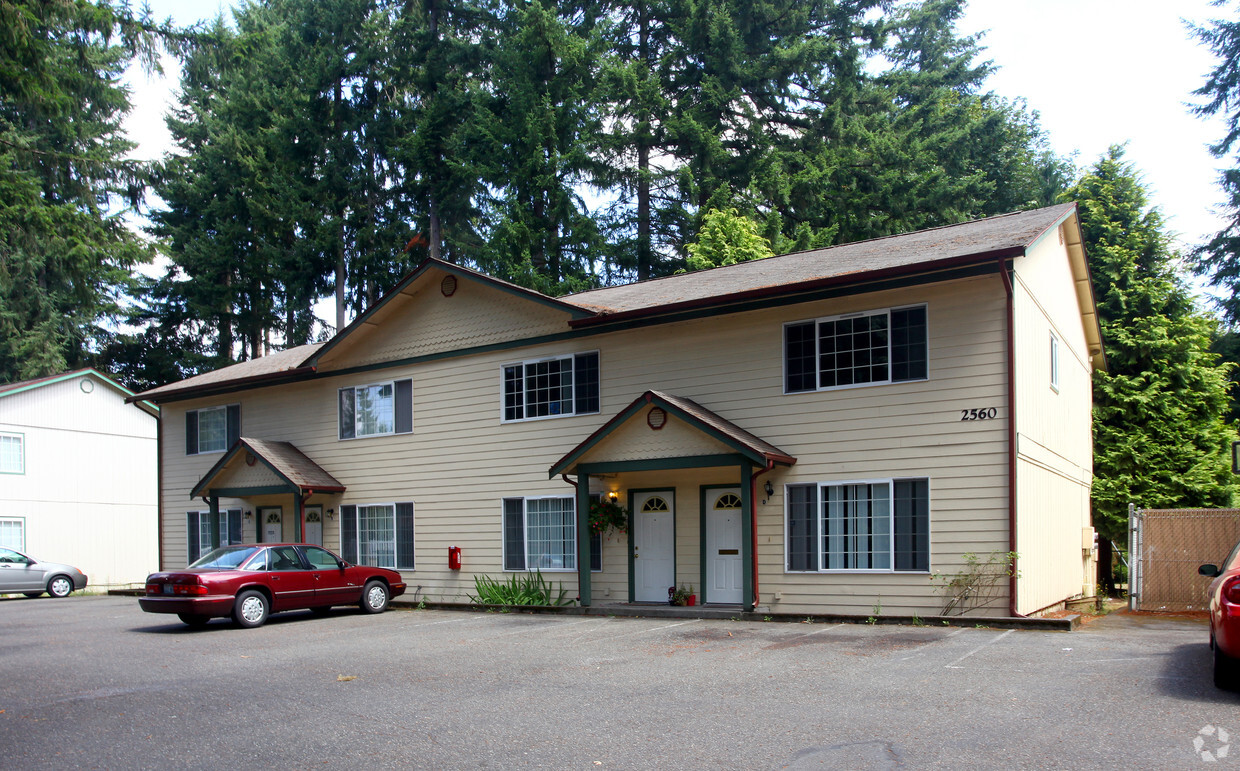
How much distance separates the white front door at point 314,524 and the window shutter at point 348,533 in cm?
67

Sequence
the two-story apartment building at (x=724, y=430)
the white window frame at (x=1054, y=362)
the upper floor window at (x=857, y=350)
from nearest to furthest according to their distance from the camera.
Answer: the two-story apartment building at (x=724, y=430), the upper floor window at (x=857, y=350), the white window frame at (x=1054, y=362)

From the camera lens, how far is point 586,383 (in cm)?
1855

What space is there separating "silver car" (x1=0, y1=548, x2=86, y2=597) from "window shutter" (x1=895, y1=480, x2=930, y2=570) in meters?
22.3

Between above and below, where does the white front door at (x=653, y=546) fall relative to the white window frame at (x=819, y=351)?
below

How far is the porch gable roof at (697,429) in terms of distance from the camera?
49.2 feet

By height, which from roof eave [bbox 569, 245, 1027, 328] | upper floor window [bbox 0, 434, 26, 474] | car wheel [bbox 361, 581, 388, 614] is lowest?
car wheel [bbox 361, 581, 388, 614]

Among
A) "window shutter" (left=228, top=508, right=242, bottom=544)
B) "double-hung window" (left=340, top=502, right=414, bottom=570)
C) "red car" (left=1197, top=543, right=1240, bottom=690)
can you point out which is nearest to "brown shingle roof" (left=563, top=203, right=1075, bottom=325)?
"double-hung window" (left=340, top=502, right=414, bottom=570)

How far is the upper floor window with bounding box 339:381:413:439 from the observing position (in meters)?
21.1

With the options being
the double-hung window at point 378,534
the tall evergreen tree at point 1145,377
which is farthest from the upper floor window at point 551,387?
the tall evergreen tree at point 1145,377

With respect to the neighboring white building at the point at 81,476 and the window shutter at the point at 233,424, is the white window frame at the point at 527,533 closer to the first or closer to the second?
the window shutter at the point at 233,424

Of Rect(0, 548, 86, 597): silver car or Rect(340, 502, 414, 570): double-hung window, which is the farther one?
Rect(0, 548, 86, 597): silver car

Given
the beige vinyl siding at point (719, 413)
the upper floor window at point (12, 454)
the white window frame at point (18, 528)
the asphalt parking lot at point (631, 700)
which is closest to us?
the asphalt parking lot at point (631, 700)

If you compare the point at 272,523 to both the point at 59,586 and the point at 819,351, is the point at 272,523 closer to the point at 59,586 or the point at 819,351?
the point at 59,586

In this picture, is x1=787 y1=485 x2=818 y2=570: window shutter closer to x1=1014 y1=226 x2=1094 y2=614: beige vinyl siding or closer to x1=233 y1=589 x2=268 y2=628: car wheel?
x1=1014 y1=226 x2=1094 y2=614: beige vinyl siding
